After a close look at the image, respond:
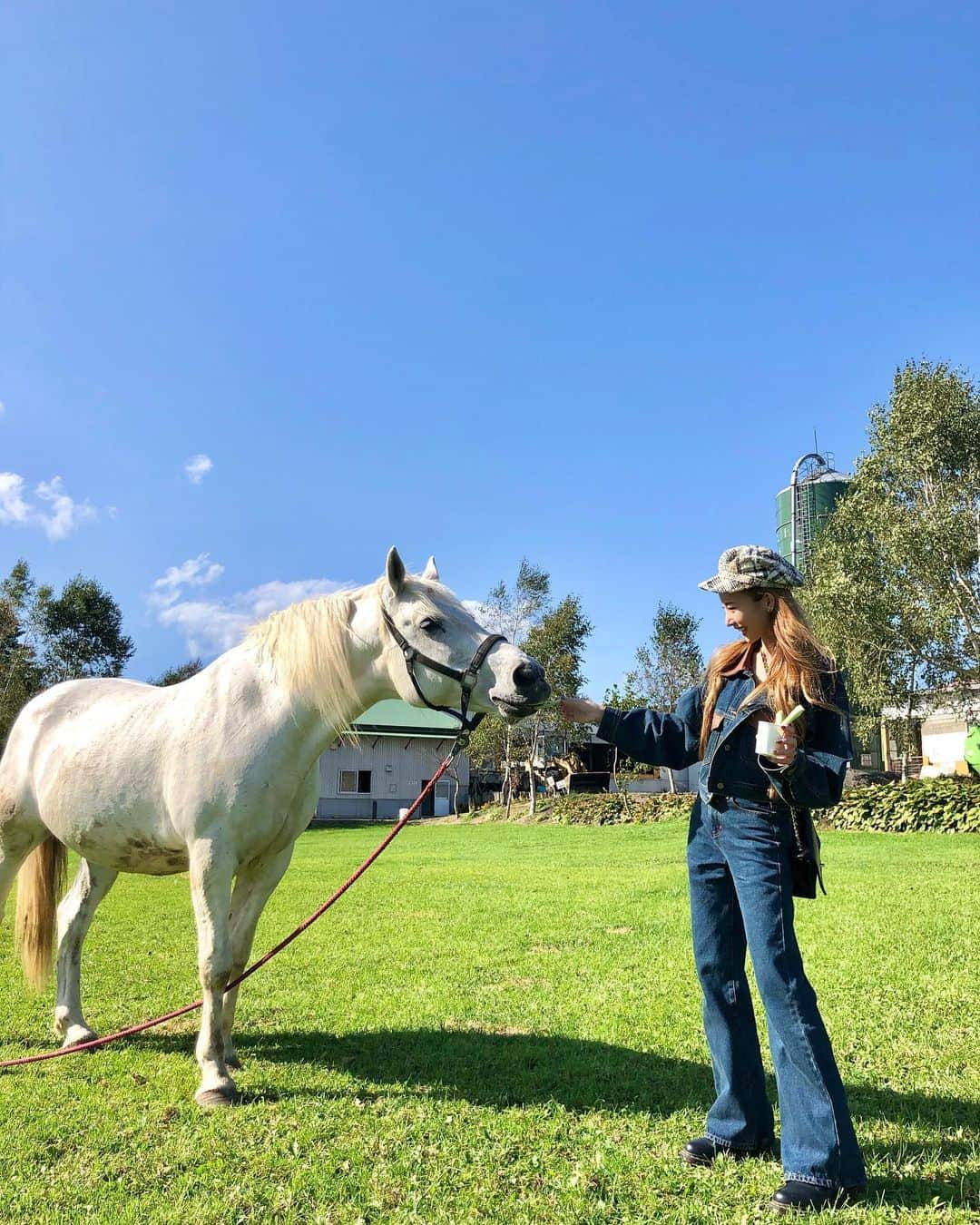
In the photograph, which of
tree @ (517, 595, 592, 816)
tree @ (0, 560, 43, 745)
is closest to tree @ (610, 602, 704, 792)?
tree @ (517, 595, 592, 816)

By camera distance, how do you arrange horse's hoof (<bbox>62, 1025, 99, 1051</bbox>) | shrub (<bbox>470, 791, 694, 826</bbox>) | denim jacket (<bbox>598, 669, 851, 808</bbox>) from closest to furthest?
1. denim jacket (<bbox>598, 669, 851, 808</bbox>)
2. horse's hoof (<bbox>62, 1025, 99, 1051</bbox>)
3. shrub (<bbox>470, 791, 694, 826</bbox>)

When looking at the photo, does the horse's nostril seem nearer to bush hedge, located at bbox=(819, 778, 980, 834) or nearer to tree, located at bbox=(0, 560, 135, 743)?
bush hedge, located at bbox=(819, 778, 980, 834)

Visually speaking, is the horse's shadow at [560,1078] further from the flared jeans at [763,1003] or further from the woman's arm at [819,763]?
the woman's arm at [819,763]

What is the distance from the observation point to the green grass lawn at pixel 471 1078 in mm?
2842

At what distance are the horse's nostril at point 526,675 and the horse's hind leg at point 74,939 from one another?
9.89 feet

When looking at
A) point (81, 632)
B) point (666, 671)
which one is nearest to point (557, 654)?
point (666, 671)

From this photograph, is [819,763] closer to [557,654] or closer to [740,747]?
[740,747]

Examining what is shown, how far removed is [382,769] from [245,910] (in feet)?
105

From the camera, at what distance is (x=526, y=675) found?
3.51 m

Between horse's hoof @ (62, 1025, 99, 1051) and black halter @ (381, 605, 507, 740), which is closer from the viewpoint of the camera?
black halter @ (381, 605, 507, 740)

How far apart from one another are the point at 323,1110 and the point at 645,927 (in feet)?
16.9

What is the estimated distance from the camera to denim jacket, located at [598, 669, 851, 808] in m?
2.64

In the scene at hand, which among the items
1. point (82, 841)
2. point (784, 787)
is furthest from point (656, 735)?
point (82, 841)

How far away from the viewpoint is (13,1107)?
3.66m
